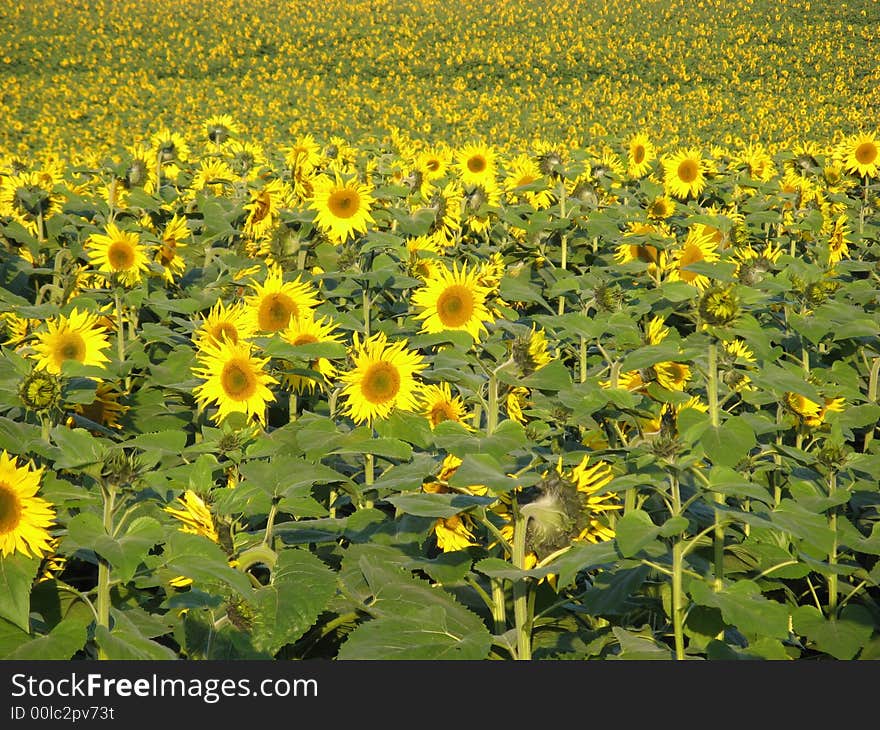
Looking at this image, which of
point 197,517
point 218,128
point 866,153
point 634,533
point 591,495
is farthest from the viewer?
point 866,153

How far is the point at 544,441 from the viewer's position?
3268 mm

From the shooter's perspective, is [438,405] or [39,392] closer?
[39,392]

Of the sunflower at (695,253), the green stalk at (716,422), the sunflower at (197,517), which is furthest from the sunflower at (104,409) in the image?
the sunflower at (695,253)

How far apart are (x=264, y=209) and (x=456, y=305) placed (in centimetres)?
246

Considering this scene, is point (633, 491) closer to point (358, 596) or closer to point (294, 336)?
point (358, 596)

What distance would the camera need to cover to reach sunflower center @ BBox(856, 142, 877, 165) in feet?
27.7

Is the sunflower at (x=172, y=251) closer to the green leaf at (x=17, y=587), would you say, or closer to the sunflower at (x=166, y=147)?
the sunflower at (x=166, y=147)

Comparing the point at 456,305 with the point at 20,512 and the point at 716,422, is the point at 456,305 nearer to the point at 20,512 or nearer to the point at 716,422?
the point at 716,422

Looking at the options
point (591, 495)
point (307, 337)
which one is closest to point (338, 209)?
point (307, 337)

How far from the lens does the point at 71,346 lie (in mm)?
3803

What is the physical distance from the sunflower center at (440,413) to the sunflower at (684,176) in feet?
17.3

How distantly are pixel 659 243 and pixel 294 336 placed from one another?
269cm

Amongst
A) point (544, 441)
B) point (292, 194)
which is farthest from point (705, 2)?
point (544, 441)

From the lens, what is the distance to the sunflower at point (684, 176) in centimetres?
798
